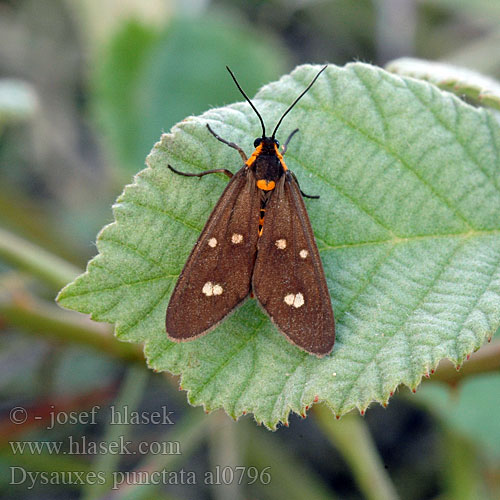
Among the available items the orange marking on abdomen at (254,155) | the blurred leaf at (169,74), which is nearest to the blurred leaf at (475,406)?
the orange marking on abdomen at (254,155)

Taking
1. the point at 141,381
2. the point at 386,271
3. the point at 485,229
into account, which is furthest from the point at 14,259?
the point at 485,229

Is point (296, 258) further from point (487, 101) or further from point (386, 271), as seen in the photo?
point (487, 101)

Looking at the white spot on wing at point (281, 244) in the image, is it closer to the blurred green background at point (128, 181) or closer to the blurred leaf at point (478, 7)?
the blurred green background at point (128, 181)

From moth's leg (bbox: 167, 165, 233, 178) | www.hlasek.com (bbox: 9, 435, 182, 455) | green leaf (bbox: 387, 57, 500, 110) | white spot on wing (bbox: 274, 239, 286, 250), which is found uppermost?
green leaf (bbox: 387, 57, 500, 110)

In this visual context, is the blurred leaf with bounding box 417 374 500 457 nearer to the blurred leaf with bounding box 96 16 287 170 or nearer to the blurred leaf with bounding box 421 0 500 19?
the blurred leaf with bounding box 96 16 287 170

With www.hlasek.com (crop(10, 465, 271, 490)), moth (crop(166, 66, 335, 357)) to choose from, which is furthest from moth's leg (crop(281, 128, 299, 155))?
www.hlasek.com (crop(10, 465, 271, 490))

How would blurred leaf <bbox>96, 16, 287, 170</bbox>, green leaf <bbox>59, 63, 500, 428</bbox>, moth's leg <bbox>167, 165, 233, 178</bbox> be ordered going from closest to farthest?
green leaf <bbox>59, 63, 500, 428</bbox>
moth's leg <bbox>167, 165, 233, 178</bbox>
blurred leaf <bbox>96, 16, 287, 170</bbox>

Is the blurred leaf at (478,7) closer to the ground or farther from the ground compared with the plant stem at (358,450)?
farther from the ground
